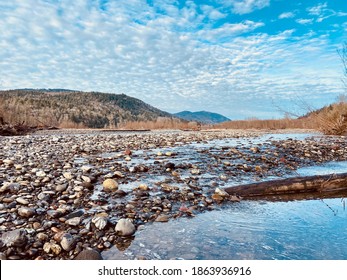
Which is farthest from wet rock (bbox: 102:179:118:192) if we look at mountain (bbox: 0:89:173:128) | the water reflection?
mountain (bbox: 0:89:173:128)

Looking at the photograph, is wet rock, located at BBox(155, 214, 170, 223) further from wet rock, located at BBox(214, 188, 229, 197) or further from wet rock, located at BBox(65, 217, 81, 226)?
wet rock, located at BBox(214, 188, 229, 197)

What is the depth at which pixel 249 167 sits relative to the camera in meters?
5.77

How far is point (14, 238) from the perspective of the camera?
237cm

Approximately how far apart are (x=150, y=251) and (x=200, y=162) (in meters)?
4.11

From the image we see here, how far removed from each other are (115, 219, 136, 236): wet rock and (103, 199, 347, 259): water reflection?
9 cm

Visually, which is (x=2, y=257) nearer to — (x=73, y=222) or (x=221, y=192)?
(x=73, y=222)

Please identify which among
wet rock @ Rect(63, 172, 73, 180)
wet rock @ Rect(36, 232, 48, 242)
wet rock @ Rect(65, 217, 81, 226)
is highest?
wet rock @ Rect(63, 172, 73, 180)

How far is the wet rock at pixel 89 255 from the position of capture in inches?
85.0

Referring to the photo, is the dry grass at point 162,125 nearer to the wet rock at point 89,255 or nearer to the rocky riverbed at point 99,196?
the rocky riverbed at point 99,196

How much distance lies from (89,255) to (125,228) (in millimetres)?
526

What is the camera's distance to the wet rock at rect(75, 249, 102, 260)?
7.08 ft

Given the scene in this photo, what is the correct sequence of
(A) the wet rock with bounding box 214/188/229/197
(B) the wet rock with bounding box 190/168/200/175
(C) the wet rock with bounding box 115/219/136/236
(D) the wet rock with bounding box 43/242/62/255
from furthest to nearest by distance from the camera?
(B) the wet rock with bounding box 190/168/200/175 → (A) the wet rock with bounding box 214/188/229/197 → (C) the wet rock with bounding box 115/219/136/236 → (D) the wet rock with bounding box 43/242/62/255
